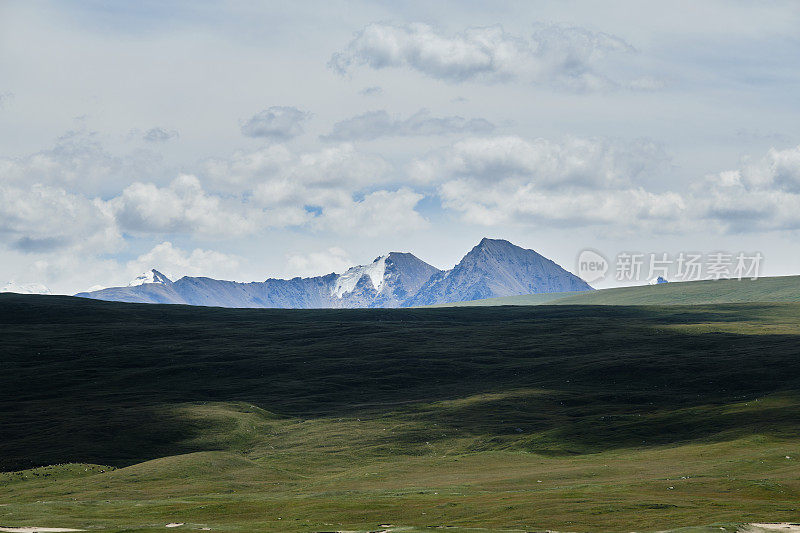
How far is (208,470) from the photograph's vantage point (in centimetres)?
10475

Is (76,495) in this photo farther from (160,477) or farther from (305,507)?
(305,507)

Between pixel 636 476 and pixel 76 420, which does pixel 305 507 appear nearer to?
pixel 636 476

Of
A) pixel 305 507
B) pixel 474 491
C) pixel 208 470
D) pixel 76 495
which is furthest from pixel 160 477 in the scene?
pixel 474 491

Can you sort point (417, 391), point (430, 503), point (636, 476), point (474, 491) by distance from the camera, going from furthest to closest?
point (417, 391) → point (636, 476) → point (474, 491) → point (430, 503)

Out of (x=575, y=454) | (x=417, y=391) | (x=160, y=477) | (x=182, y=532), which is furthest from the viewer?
(x=417, y=391)

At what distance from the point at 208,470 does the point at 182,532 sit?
5126cm

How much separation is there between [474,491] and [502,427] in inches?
2335

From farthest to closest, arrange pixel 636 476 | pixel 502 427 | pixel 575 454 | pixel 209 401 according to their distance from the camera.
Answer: pixel 209 401 → pixel 502 427 → pixel 575 454 → pixel 636 476

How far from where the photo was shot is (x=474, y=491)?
263 ft

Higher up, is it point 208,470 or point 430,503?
point 430,503

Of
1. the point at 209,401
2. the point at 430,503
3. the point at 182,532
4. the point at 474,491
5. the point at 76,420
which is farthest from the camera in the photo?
the point at 209,401

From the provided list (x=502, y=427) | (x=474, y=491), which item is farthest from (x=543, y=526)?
(x=502, y=427)

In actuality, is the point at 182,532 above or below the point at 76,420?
above

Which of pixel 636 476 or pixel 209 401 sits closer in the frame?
pixel 636 476
